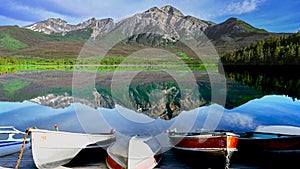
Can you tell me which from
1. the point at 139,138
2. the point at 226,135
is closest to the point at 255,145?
the point at 226,135

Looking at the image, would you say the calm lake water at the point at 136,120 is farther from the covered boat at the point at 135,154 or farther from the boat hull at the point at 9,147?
the boat hull at the point at 9,147

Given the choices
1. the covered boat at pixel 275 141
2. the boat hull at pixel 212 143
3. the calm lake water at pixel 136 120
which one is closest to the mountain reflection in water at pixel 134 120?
the calm lake water at pixel 136 120

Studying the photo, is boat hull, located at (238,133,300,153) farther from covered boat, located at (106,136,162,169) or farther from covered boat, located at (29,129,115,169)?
covered boat, located at (29,129,115,169)

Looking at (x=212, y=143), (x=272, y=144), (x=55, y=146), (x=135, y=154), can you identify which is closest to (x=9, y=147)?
(x=55, y=146)

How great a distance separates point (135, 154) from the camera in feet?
32.9

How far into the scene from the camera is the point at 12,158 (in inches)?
482

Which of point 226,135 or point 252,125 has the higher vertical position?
point 226,135

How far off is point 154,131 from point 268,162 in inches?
278

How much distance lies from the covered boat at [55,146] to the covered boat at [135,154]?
1113 millimetres

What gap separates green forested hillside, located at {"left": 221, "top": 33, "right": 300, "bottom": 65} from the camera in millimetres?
85062

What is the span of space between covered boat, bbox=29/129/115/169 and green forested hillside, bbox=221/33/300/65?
269ft

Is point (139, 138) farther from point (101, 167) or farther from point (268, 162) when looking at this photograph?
point (268, 162)

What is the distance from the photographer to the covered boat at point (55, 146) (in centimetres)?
1035

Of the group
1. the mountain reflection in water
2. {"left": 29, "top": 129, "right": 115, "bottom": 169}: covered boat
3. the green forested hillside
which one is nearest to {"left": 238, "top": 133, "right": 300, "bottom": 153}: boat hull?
{"left": 29, "top": 129, "right": 115, "bottom": 169}: covered boat
